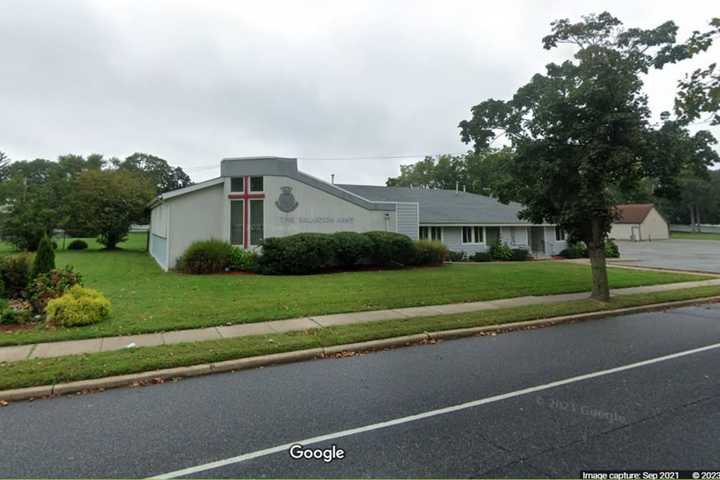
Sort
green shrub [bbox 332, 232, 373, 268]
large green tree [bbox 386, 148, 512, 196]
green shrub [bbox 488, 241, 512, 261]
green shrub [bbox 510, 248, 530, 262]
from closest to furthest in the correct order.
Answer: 1. green shrub [bbox 332, 232, 373, 268]
2. green shrub [bbox 488, 241, 512, 261]
3. green shrub [bbox 510, 248, 530, 262]
4. large green tree [bbox 386, 148, 512, 196]

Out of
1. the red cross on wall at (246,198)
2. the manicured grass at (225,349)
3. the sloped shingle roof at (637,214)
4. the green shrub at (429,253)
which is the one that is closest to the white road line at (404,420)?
the manicured grass at (225,349)

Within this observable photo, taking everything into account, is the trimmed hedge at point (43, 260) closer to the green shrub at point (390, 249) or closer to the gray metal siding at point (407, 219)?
the green shrub at point (390, 249)

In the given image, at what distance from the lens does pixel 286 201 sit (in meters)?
18.2

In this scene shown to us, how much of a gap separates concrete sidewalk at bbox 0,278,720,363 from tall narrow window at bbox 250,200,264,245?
10232mm

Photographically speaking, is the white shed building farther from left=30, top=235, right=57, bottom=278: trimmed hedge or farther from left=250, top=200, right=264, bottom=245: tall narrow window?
left=30, top=235, right=57, bottom=278: trimmed hedge

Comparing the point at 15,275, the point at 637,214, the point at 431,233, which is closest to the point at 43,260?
the point at 15,275

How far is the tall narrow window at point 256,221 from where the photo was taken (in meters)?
18.0

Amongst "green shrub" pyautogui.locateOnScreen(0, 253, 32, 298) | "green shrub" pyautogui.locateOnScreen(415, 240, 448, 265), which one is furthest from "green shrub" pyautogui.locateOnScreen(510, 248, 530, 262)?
"green shrub" pyautogui.locateOnScreen(0, 253, 32, 298)

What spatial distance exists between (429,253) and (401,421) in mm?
15050

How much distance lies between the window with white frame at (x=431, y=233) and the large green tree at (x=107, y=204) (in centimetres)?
2138

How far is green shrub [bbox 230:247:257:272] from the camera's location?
16.6 meters

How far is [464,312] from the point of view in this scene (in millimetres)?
9016

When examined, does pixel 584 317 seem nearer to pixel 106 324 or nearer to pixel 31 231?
pixel 106 324

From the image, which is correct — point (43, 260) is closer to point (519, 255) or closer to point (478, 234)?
point (478, 234)
